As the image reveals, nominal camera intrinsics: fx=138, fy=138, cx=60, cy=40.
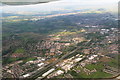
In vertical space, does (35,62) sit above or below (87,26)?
below

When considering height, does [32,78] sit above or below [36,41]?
below

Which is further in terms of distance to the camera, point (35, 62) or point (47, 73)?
point (35, 62)

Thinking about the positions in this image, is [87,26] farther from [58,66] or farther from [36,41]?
[58,66]

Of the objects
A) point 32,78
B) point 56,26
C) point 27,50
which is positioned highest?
point 56,26

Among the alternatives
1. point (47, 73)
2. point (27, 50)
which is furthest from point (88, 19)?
point (47, 73)

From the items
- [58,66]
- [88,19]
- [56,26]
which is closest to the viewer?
[58,66]

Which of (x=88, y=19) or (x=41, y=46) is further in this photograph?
(x=88, y=19)

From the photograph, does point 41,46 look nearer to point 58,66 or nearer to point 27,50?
point 27,50

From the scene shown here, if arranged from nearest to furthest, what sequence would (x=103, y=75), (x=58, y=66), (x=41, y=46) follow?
1. (x=103, y=75)
2. (x=58, y=66)
3. (x=41, y=46)

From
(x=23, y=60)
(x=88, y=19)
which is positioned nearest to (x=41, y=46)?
(x=23, y=60)
